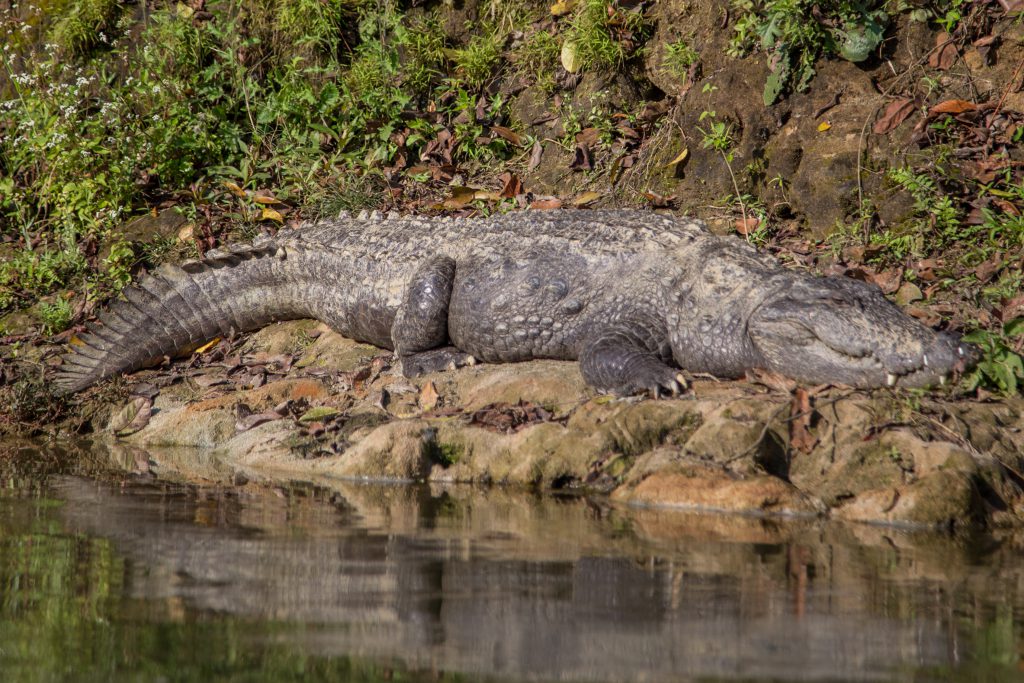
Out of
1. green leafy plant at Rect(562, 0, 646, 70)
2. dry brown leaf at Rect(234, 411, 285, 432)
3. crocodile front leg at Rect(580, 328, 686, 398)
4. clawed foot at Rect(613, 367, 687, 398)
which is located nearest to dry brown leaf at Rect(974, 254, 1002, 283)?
crocodile front leg at Rect(580, 328, 686, 398)

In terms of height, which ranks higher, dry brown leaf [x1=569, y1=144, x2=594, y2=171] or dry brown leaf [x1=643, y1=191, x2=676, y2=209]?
dry brown leaf [x1=569, y1=144, x2=594, y2=171]

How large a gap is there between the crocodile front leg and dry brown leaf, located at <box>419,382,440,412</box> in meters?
0.86

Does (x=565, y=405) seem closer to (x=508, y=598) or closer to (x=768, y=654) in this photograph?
(x=508, y=598)

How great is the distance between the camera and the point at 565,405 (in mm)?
5922

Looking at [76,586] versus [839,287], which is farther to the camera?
[839,287]

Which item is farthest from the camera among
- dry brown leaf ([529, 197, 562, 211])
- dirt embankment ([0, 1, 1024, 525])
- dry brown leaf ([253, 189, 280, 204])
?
dry brown leaf ([253, 189, 280, 204])

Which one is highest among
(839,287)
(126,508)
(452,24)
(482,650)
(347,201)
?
(452,24)

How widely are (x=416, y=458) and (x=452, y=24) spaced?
581 cm

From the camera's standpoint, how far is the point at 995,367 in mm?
5363

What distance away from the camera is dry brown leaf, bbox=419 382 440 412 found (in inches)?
247

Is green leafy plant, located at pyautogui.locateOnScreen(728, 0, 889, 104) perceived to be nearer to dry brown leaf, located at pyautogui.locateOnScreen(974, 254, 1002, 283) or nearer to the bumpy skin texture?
the bumpy skin texture

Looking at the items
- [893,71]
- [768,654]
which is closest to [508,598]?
[768,654]

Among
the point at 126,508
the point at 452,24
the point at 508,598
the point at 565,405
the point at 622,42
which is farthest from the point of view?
the point at 452,24

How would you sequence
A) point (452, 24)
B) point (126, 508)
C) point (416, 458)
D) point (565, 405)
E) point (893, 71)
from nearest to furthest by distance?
point (126, 508), point (416, 458), point (565, 405), point (893, 71), point (452, 24)
